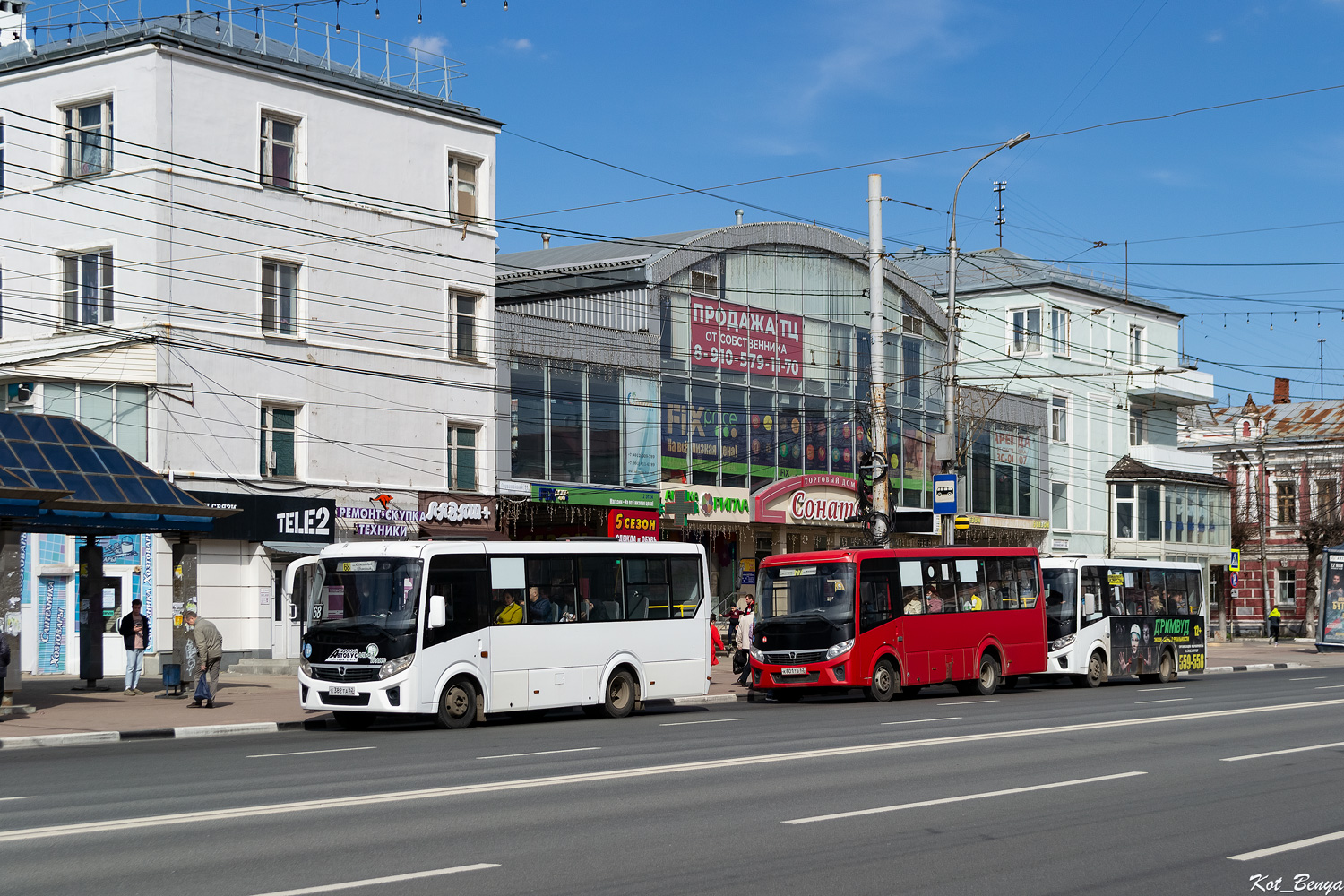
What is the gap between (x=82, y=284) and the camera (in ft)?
109

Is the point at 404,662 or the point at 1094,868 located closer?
the point at 1094,868

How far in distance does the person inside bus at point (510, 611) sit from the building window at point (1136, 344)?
48.4 metres

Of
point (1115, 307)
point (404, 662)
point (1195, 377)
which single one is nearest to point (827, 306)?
point (1115, 307)

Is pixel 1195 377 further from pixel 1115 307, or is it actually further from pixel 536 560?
pixel 536 560

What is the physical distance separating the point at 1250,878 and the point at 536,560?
572 inches

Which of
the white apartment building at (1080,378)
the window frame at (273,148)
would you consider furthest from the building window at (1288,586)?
the window frame at (273,148)

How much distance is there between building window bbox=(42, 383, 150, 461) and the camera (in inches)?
1232

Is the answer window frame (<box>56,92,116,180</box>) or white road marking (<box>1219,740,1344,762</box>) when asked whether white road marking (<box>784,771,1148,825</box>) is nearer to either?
white road marking (<box>1219,740,1344,762</box>)

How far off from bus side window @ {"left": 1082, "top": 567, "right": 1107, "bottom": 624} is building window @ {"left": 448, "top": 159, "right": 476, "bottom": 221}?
17.8m

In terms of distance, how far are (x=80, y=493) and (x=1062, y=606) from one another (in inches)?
783

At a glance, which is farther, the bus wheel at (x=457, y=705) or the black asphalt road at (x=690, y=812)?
the bus wheel at (x=457, y=705)

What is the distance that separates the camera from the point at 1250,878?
8.96m

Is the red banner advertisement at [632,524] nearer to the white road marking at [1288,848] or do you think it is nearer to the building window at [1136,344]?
the white road marking at [1288,848]

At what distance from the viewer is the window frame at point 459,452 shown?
37500 millimetres
